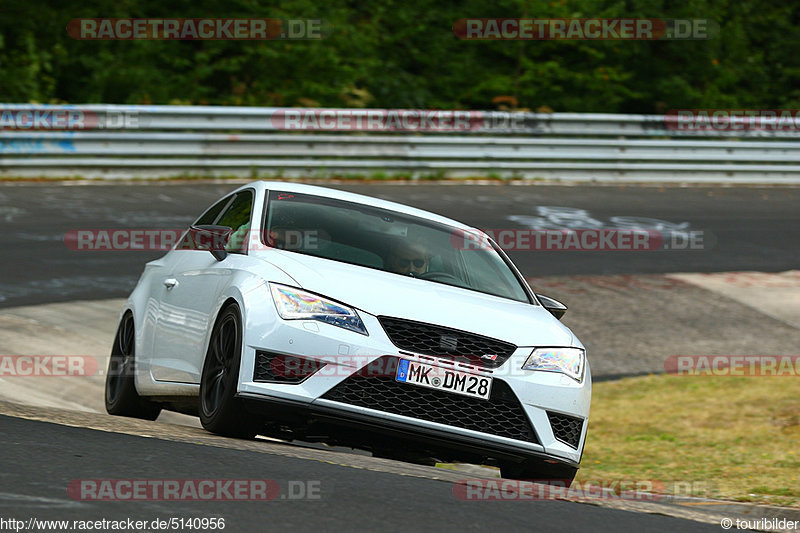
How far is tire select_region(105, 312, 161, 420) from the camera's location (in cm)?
799

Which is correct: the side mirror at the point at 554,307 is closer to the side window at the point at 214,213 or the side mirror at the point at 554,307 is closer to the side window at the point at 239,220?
the side window at the point at 239,220

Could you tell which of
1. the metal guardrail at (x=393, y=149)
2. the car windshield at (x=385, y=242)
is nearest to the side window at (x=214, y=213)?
the car windshield at (x=385, y=242)

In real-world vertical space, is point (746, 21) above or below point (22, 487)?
above

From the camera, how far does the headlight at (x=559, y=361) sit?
6355 mm

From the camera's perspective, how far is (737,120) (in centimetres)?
2370

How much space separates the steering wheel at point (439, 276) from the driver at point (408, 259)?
0.03 metres

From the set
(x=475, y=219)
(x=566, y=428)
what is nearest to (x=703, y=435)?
(x=566, y=428)

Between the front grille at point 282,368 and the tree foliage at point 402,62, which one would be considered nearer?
the front grille at point 282,368

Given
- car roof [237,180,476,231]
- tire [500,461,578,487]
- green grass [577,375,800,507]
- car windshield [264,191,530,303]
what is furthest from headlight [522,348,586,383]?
car roof [237,180,476,231]

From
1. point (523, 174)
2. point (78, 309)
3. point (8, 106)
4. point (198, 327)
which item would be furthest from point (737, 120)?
point (198, 327)

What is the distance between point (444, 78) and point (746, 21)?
30.7ft

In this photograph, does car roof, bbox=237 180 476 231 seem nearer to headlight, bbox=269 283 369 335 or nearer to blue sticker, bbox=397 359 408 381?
headlight, bbox=269 283 369 335

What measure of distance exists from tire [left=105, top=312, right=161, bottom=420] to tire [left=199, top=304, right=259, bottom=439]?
147cm

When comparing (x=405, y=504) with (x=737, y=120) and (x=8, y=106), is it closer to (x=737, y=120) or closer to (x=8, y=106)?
(x=8, y=106)
